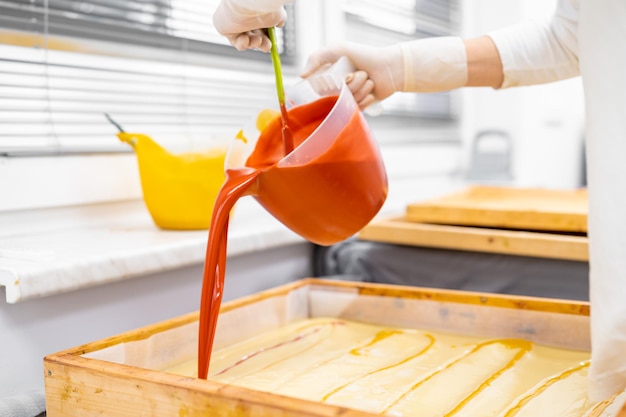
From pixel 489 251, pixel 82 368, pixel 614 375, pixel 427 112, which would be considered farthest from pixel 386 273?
pixel 427 112

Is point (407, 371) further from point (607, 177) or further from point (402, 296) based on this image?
point (607, 177)

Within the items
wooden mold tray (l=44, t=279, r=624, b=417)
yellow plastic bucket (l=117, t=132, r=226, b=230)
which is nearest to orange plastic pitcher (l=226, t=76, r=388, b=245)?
wooden mold tray (l=44, t=279, r=624, b=417)

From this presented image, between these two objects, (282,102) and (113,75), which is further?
(113,75)

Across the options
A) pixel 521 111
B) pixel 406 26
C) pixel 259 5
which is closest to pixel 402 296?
pixel 259 5

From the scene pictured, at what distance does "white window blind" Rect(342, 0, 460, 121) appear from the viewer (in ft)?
7.36

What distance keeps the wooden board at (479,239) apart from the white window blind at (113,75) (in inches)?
15.2

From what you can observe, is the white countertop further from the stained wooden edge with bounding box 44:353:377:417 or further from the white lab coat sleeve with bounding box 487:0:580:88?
the white lab coat sleeve with bounding box 487:0:580:88

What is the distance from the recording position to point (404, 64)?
1.04 meters

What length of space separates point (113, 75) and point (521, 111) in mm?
1874

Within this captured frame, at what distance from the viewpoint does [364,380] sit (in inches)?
35.6

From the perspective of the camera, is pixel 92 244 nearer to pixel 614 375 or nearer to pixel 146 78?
pixel 146 78

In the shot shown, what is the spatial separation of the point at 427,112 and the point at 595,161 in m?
1.98

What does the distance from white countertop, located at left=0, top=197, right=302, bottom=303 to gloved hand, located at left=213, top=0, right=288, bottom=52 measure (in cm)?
38

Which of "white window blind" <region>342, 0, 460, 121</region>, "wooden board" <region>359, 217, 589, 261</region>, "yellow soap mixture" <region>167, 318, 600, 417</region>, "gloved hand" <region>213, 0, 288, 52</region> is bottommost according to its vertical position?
"yellow soap mixture" <region>167, 318, 600, 417</region>
